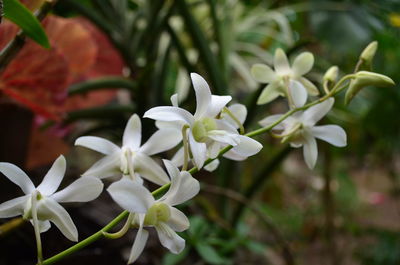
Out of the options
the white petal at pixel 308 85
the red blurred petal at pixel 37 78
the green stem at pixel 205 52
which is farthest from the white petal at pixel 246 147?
the green stem at pixel 205 52

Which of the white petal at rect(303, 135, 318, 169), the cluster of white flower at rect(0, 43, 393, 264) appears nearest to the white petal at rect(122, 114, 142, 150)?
the cluster of white flower at rect(0, 43, 393, 264)

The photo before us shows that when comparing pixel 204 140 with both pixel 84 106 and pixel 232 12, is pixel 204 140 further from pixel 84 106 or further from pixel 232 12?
pixel 232 12

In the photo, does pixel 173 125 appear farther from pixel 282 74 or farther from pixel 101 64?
pixel 101 64

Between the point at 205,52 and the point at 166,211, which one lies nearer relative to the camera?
the point at 166,211

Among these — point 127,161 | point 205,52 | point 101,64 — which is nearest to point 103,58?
point 101,64

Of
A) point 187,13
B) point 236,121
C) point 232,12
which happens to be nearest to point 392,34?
point 232,12

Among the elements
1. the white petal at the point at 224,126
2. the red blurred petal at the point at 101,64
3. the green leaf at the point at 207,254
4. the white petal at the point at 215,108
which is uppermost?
the white petal at the point at 215,108

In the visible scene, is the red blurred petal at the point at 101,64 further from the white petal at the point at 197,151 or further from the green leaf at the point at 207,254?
the white petal at the point at 197,151
